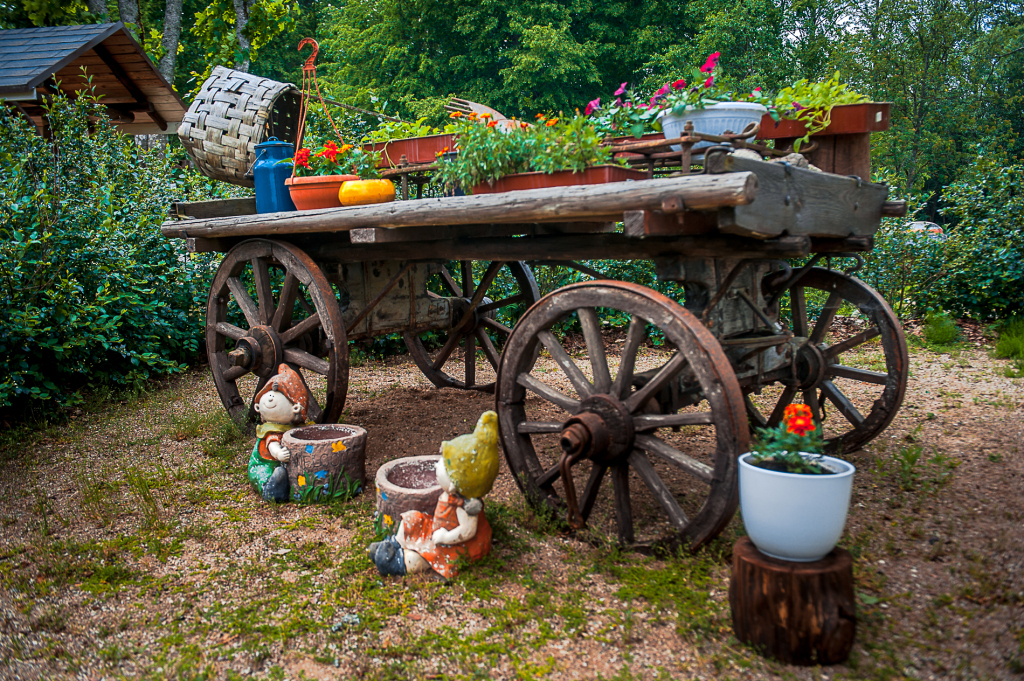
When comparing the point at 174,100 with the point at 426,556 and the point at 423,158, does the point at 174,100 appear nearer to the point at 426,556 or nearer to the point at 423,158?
the point at 423,158

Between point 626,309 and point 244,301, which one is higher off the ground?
point 626,309

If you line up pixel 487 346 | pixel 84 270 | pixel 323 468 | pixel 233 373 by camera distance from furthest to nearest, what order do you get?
pixel 84 270 < pixel 487 346 < pixel 233 373 < pixel 323 468

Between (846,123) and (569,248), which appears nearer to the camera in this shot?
(846,123)

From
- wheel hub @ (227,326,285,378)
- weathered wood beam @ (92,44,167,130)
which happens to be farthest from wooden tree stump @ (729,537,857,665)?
weathered wood beam @ (92,44,167,130)

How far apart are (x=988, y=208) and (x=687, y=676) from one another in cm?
736

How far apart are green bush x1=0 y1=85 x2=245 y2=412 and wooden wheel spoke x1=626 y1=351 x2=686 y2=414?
418 centimetres

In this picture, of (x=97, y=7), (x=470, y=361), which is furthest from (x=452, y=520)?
(x=97, y=7)

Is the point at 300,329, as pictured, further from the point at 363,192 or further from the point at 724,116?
the point at 724,116

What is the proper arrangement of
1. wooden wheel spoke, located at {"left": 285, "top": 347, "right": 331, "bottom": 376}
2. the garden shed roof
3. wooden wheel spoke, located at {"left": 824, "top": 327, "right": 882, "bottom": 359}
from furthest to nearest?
the garden shed roof → wooden wheel spoke, located at {"left": 285, "top": 347, "right": 331, "bottom": 376} → wooden wheel spoke, located at {"left": 824, "top": 327, "right": 882, "bottom": 359}

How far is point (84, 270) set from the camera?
5.37 metres

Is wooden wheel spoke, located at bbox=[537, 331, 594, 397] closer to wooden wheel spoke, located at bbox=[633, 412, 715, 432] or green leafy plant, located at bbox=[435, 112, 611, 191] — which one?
wooden wheel spoke, located at bbox=[633, 412, 715, 432]

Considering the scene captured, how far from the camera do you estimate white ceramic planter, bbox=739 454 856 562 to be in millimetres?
2029

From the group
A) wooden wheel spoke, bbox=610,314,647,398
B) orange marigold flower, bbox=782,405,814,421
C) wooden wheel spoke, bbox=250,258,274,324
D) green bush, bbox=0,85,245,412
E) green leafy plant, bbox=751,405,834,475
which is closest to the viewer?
green leafy plant, bbox=751,405,834,475

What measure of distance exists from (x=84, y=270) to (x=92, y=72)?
5.07 meters
